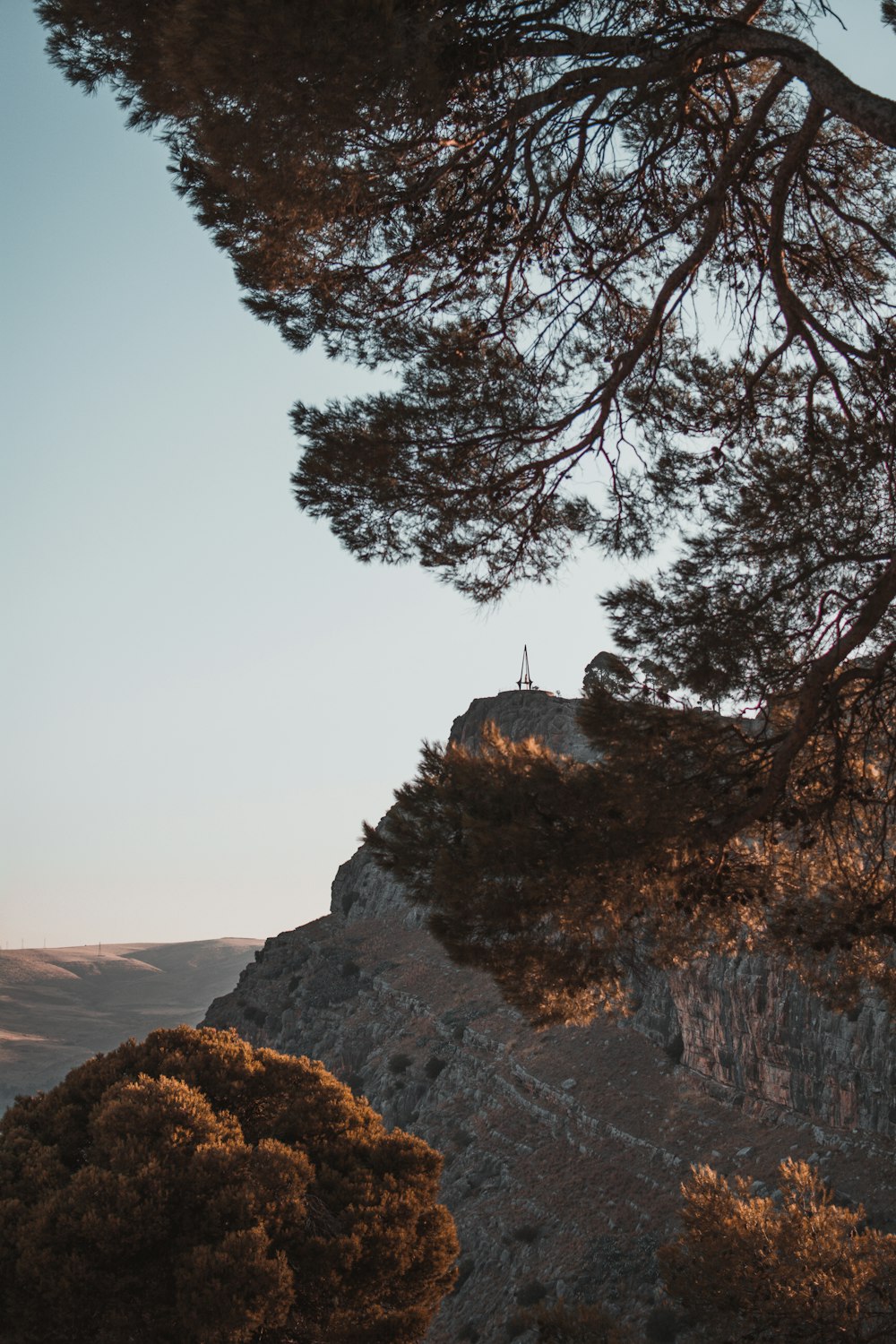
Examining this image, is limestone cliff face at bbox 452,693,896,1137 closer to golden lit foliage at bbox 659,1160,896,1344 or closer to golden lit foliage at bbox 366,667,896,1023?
golden lit foliage at bbox 659,1160,896,1344

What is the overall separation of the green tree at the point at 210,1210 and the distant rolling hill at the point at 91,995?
240 feet

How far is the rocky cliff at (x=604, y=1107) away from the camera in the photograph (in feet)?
77.6

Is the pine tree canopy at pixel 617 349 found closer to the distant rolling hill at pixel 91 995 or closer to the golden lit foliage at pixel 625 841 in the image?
the golden lit foliage at pixel 625 841

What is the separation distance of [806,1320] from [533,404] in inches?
311

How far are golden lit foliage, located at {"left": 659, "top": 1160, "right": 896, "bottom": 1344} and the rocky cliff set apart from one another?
5.25 meters

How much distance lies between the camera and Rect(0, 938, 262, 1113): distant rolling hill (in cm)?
8781

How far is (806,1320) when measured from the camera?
916cm

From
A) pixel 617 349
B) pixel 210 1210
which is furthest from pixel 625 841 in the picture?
pixel 210 1210

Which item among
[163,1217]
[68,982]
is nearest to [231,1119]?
[163,1217]

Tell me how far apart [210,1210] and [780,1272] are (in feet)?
18.6

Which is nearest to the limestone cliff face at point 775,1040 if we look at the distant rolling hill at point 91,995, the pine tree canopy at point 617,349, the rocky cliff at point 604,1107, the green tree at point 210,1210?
the rocky cliff at point 604,1107

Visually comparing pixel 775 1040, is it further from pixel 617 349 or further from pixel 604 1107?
pixel 617 349

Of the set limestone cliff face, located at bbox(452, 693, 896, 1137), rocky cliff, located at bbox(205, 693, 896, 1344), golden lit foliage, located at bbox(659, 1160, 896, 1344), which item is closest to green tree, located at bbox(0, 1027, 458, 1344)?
golden lit foliage, located at bbox(659, 1160, 896, 1344)

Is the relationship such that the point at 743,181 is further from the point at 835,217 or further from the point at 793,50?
the point at 793,50
